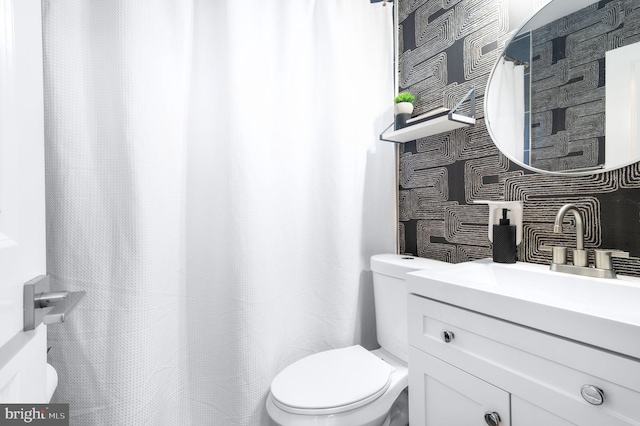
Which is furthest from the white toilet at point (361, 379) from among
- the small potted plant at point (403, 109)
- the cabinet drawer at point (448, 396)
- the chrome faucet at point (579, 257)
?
the small potted plant at point (403, 109)

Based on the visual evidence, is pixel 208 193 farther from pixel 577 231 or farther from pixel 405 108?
pixel 577 231

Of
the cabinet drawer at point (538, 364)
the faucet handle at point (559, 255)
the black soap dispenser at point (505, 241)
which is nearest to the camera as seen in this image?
the cabinet drawer at point (538, 364)

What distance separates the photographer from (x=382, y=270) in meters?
1.33

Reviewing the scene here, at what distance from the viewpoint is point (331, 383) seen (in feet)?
3.46

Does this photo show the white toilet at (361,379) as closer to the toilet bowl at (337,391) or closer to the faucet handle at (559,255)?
the toilet bowl at (337,391)

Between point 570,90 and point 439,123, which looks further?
point 439,123

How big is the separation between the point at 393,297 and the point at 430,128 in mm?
757

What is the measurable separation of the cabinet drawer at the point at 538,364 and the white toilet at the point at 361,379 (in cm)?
32

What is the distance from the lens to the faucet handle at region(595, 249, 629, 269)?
2.76ft

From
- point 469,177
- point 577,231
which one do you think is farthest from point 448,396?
point 469,177

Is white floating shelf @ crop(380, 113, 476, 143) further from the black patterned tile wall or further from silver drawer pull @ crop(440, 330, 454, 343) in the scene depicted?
silver drawer pull @ crop(440, 330, 454, 343)

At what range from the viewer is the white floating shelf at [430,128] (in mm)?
1177

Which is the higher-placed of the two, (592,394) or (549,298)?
(549,298)

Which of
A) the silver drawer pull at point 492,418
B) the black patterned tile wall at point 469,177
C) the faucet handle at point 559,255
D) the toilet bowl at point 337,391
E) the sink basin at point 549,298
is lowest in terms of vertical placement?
the toilet bowl at point 337,391
